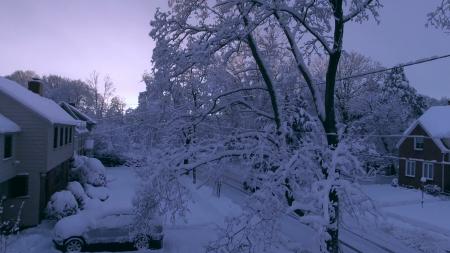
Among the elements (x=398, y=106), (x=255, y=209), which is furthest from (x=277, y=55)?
(x=398, y=106)

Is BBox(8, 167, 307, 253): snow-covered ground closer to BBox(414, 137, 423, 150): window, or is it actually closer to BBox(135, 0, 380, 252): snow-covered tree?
BBox(135, 0, 380, 252): snow-covered tree

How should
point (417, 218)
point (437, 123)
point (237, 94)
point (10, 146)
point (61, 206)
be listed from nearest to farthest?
point (237, 94) → point (10, 146) → point (61, 206) → point (417, 218) → point (437, 123)

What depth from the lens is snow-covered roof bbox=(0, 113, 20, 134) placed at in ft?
59.8

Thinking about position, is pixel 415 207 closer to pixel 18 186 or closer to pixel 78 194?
pixel 78 194

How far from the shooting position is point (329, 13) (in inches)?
387

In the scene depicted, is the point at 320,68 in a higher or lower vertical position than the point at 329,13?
higher

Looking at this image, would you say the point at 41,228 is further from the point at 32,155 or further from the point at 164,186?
the point at 164,186

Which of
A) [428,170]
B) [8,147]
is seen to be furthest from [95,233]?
[428,170]

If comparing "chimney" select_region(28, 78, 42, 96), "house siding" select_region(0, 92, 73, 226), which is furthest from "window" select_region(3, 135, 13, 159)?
"chimney" select_region(28, 78, 42, 96)

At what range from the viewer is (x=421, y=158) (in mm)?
36156

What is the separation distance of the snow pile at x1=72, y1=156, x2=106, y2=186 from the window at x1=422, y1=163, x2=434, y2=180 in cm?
2770

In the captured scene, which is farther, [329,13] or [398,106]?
[398,106]

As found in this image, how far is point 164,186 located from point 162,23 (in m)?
4.35

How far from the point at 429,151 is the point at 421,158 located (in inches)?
48.7
